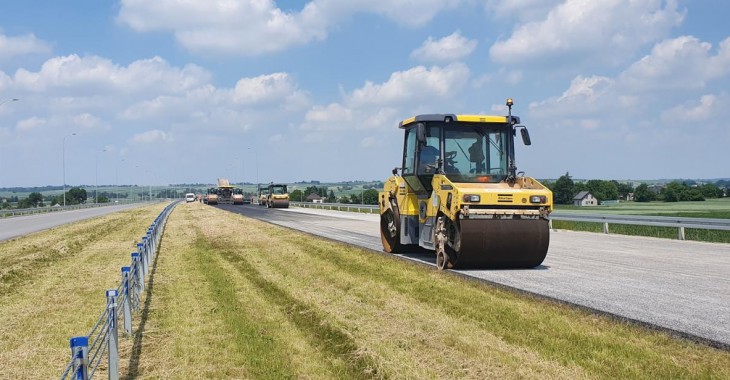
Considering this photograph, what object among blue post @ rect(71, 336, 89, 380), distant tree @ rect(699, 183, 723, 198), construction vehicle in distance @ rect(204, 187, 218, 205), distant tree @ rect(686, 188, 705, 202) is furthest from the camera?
construction vehicle in distance @ rect(204, 187, 218, 205)

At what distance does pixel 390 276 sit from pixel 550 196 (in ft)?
12.2

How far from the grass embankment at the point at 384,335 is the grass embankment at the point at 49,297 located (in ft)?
3.32

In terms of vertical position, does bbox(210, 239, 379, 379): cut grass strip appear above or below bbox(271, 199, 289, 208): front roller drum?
below

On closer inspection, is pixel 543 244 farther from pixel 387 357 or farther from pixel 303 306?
pixel 387 357

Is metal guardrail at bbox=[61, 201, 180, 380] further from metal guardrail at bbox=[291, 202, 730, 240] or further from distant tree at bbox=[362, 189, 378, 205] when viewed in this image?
distant tree at bbox=[362, 189, 378, 205]

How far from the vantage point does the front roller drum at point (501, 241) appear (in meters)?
12.6

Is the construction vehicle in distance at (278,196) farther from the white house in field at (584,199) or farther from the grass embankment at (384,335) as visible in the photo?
the grass embankment at (384,335)

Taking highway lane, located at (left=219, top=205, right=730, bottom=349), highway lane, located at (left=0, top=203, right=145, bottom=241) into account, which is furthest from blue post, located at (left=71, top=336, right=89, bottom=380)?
highway lane, located at (left=0, top=203, right=145, bottom=241)

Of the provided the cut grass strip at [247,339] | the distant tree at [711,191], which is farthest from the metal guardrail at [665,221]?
the distant tree at [711,191]

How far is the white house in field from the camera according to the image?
183ft

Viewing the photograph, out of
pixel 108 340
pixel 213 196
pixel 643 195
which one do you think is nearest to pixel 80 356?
pixel 108 340

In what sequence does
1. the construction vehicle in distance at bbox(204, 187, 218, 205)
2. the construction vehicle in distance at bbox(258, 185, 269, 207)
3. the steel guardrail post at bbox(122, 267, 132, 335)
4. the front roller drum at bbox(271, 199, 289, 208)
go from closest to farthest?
1. the steel guardrail post at bbox(122, 267, 132, 335)
2. the front roller drum at bbox(271, 199, 289, 208)
3. the construction vehicle in distance at bbox(258, 185, 269, 207)
4. the construction vehicle in distance at bbox(204, 187, 218, 205)

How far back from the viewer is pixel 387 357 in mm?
6691

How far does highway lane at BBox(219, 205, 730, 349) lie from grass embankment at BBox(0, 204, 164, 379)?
22.4ft
